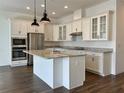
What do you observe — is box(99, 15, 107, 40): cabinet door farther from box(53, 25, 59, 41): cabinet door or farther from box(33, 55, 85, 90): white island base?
box(53, 25, 59, 41): cabinet door

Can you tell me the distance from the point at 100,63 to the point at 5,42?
4.76 m

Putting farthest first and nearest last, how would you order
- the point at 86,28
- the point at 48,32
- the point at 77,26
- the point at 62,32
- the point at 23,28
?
1. the point at 48,32
2. the point at 62,32
3. the point at 23,28
4. the point at 77,26
5. the point at 86,28

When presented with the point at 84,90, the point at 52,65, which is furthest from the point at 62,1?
the point at 84,90

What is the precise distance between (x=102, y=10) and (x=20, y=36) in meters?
4.04

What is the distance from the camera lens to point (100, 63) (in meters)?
4.57

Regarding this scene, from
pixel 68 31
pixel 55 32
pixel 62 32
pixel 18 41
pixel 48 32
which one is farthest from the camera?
pixel 55 32

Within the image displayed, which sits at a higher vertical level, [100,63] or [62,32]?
[62,32]

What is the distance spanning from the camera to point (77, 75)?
355 centimetres

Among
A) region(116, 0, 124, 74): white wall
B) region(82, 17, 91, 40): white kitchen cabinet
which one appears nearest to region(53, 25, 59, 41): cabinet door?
region(82, 17, 91, 40): white kitchen cabinet

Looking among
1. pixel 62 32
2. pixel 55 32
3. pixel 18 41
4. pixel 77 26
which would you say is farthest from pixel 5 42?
pixel 77 26

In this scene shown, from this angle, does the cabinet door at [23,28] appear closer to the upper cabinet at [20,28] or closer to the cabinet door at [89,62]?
the upper cabinet at [20,28]

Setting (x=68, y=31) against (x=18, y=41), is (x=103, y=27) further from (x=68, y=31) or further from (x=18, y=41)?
(x=18, y=41)

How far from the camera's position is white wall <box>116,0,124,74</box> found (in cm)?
470

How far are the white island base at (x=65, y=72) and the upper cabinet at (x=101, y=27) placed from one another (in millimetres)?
1668
